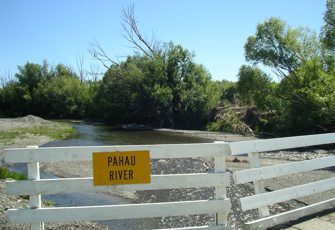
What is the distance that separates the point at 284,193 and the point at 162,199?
5.65 metres

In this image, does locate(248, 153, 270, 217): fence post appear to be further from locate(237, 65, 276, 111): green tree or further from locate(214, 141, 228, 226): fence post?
locate(237, 65, 276, 111): green tree

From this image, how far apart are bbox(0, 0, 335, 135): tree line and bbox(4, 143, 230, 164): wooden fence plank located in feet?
74.9

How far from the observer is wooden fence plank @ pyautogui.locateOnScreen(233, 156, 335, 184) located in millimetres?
5316

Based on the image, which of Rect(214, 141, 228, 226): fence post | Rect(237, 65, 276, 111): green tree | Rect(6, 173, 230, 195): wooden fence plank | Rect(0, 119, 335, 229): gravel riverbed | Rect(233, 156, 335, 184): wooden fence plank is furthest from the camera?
Rect(237, 65, 276, 111): green tree

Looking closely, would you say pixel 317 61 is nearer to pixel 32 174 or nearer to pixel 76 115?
pixel 32 174

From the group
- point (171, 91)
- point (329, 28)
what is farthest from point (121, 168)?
point (171, 91)

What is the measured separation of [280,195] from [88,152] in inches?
114

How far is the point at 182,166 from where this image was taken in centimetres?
1678

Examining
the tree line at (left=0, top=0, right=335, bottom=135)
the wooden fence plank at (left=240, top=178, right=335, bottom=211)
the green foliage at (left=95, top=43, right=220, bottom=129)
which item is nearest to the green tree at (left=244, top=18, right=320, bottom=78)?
the tree line at (left=0, top=0, right=335, bottom=135)

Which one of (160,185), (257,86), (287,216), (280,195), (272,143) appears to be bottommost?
(287,216)

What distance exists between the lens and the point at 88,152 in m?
4.81

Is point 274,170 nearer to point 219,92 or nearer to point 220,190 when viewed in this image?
point 220,190

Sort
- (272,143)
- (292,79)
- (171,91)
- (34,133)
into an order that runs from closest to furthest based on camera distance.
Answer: (272,143) < (292,79) < (34,133) < (171,91)

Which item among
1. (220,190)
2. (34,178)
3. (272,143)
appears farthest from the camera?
(272,143)
